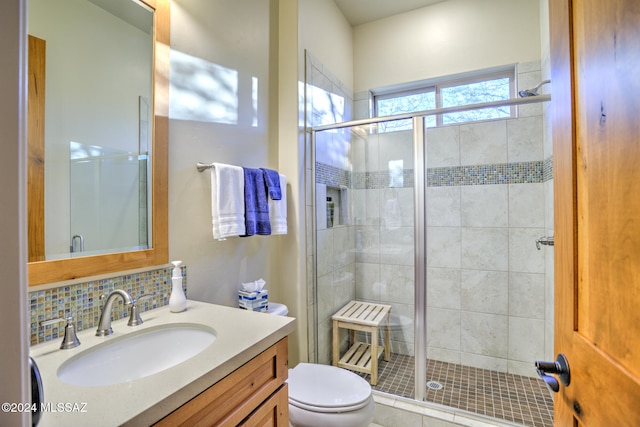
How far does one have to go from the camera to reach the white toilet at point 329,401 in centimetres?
133

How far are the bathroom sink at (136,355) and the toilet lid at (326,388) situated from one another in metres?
0.63

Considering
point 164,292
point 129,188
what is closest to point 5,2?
point 129,188

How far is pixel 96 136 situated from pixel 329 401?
4.72 ft

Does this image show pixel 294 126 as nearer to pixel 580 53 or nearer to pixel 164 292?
pixel 164 292

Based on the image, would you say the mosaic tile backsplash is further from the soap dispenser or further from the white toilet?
the white toilet

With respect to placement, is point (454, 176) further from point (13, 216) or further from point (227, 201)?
point (13, 216)

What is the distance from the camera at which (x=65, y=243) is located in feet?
3.22

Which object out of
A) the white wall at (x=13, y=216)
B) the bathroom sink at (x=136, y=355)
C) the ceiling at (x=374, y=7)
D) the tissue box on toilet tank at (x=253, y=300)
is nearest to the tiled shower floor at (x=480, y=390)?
the tissue box on toilet tank at (x=253, y=300)

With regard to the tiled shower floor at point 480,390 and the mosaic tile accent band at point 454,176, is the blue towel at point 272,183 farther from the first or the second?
the tiled shower floor at point 480,390

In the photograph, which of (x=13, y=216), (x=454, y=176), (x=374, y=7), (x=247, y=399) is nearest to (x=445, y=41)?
(x=374, y=7)

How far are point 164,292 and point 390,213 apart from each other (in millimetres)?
1643

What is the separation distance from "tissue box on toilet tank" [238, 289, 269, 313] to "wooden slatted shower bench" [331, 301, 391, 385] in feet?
2.65

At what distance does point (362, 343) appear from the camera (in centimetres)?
229

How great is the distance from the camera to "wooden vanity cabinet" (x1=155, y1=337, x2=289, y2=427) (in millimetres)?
717
